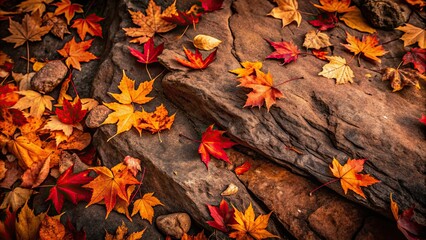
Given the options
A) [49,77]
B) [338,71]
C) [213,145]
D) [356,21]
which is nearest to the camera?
[213,145]

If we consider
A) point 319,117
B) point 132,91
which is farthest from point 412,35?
point 132,91

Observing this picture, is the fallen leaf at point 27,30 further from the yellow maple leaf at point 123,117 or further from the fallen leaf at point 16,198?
the fallen leaf at point 16,198

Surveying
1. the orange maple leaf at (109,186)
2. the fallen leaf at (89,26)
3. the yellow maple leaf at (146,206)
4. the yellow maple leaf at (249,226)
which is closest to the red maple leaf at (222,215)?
the yellow maple leaf at (249,226)

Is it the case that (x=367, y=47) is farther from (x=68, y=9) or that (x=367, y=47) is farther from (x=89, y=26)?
(x=68, y=9)

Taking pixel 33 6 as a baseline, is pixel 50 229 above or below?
below

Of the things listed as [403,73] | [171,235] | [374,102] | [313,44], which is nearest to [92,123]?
[171,235]
